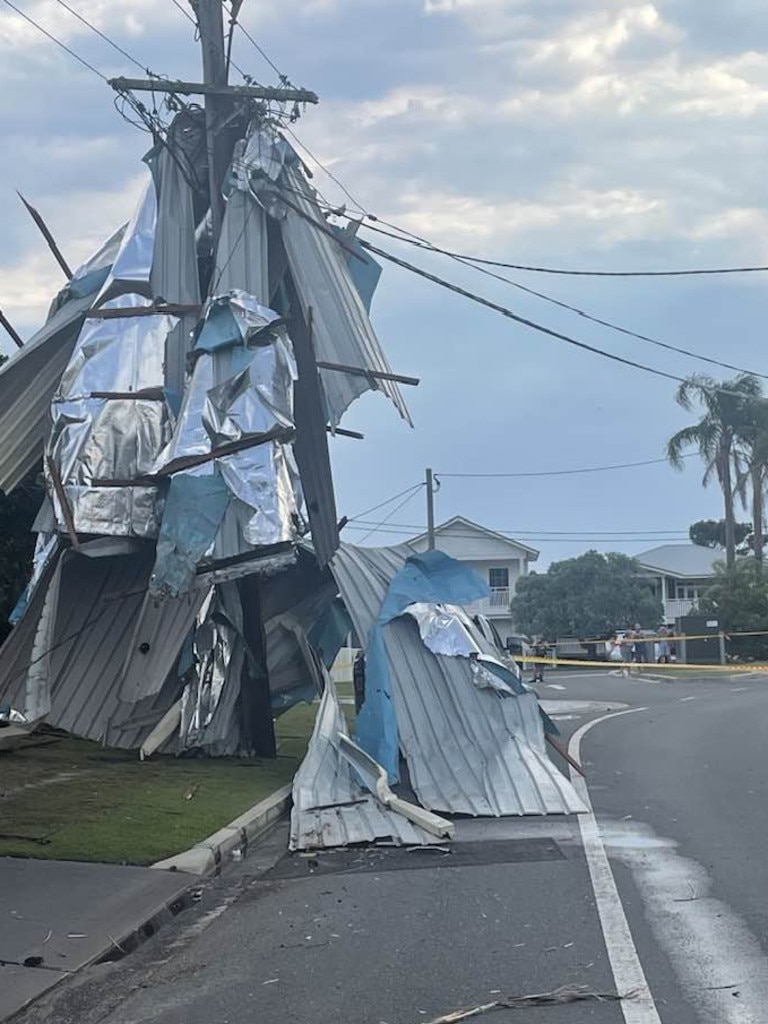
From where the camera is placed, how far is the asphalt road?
247 inches

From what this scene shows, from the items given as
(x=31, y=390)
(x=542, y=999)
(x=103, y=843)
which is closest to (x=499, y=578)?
(x=31, y=390)

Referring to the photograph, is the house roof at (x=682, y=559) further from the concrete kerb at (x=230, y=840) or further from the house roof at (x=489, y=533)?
the concrete kerb at (x=230, y=840)

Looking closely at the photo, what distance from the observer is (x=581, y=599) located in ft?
200

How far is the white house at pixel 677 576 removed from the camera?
71812 millimetres

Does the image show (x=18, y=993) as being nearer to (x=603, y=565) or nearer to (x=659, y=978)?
(x=659, y=978)

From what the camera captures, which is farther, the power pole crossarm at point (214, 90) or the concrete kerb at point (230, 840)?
the power pole crossarm at point (214, 90)

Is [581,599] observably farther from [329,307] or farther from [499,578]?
[329,307]

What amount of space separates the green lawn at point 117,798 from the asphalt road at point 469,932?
31.9 inches

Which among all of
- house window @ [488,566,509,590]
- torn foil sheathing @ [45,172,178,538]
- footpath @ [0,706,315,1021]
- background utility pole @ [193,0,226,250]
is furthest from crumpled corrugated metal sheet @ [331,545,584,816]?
house window @ [488,566,509,590]

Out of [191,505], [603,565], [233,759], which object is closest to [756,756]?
[233,759]

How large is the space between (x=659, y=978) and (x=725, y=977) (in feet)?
1.10

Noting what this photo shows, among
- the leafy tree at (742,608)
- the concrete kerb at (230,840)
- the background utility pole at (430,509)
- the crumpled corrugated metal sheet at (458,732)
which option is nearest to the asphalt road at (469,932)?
the concrete kerb at (230,840)

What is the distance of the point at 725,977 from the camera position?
257 inches

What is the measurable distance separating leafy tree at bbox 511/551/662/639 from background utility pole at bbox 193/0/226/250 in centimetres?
4630
